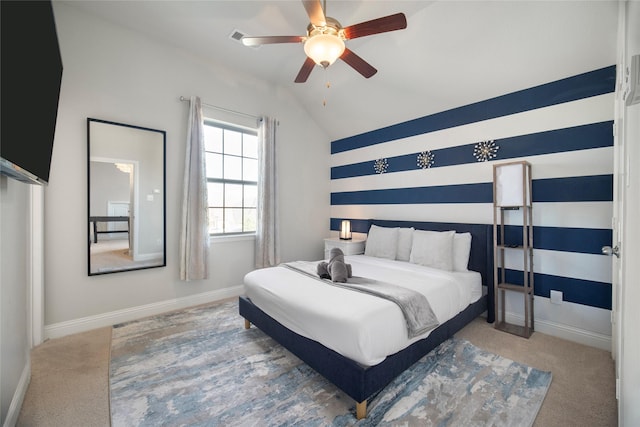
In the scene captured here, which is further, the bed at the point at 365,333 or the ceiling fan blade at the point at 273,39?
the ceiling fan blade at the point at 273,39

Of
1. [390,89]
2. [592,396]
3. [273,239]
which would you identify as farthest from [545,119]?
[273,239]

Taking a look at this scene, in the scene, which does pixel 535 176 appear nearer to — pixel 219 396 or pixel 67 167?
pixel 219 396

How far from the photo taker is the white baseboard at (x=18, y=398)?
1.47 m

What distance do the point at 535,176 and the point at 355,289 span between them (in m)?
2.21

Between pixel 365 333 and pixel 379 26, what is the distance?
2.04 meters

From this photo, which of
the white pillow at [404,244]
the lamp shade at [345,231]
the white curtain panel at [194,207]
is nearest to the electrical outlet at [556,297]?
the white pillow at [404,244]

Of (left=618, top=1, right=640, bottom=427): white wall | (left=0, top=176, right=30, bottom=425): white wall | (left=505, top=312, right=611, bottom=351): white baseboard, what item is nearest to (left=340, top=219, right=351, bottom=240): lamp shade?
(left=505, top=312, right=611, bottom=351): white baseboard

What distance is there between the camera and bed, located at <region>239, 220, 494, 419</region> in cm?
161

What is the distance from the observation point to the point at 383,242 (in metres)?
3.63

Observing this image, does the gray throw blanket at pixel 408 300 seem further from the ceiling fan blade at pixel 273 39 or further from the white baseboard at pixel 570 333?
the ceiling fan blade at pixel 273 39

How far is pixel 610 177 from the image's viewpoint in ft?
7.68

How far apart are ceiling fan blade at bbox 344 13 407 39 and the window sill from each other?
2828 millimetres

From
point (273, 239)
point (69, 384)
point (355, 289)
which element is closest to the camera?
point (69, 384)

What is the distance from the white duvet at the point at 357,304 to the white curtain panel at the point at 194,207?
1.10 metres
